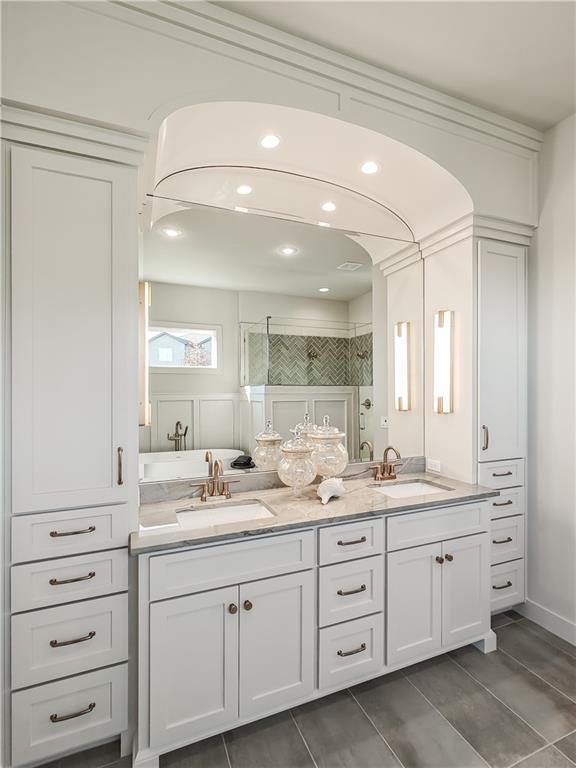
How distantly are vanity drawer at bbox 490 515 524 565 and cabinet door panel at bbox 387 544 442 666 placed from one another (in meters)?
0.64

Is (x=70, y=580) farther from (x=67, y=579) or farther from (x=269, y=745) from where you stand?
(x=269, y=745)

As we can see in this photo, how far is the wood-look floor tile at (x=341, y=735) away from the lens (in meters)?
1.54

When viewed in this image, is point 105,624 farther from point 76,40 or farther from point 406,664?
point 76,40

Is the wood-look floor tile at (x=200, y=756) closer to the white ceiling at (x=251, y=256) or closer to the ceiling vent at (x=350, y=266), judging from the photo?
the white ceiling at (x=251, y=256)

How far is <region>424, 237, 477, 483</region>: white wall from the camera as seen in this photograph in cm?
240

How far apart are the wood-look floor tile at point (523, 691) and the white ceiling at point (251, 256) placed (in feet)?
7.06

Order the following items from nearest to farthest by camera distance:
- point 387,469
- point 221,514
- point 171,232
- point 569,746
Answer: point 569,746 < point 221,514 < point 171,232 < point 387,469

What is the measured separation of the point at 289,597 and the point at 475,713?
977mm

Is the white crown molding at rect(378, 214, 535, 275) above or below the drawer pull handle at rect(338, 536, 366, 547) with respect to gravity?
above

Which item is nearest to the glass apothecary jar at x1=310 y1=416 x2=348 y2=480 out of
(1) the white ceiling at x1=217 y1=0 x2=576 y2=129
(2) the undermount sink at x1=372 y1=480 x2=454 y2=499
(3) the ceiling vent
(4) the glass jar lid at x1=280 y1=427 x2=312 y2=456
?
(4) the glass jar lid at x1=280 y1=427 x2=312 y2=456

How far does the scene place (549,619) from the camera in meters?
2.40

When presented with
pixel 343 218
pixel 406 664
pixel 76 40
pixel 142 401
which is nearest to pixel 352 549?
pixel 406 664

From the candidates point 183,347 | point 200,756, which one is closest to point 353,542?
point 200,756

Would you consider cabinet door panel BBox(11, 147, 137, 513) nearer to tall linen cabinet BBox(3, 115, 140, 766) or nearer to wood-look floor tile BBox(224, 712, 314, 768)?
tall linen cabinet BBox(3, 115, 140, 766)
